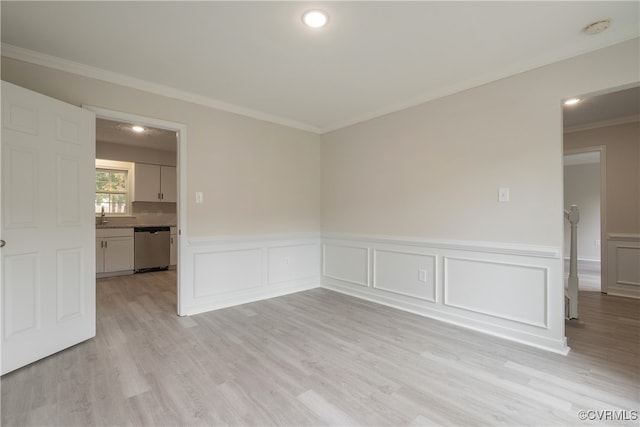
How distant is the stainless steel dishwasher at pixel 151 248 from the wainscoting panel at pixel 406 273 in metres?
4.42

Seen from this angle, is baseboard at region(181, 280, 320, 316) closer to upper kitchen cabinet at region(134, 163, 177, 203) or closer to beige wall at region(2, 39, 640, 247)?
beige wall at region(2, 39, 640, 247)

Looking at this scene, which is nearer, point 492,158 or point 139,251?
point 492,158

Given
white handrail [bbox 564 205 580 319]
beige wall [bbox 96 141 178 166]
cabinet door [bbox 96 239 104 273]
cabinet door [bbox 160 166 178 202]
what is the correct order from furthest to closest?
cabinet door [bbox 160 166 178 202] < beige wall [bbox 96 141 178 166] < cabinet door [bbox 96 239 104 273] < white handrail [bbox 564 205 580 319]

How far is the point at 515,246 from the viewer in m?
2.67

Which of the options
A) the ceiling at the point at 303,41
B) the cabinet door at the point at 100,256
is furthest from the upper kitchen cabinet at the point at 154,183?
the ceiling at the point at 303,41

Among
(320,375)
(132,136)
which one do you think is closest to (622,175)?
(320,375)

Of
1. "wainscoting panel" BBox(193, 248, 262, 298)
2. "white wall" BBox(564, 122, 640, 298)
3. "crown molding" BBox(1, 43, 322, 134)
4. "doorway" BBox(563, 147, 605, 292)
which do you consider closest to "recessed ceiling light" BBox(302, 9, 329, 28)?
"crown molding" BBox(1, 43, 322, 134)

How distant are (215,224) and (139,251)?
3149mm

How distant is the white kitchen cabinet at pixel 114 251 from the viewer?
5.29 m

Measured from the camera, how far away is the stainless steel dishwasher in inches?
224

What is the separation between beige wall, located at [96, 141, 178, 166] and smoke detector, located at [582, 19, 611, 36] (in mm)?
6700

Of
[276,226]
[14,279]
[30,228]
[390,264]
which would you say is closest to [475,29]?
[390,264]

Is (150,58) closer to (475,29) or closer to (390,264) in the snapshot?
(475,29)

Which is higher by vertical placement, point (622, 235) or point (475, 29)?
point (475, 29)
